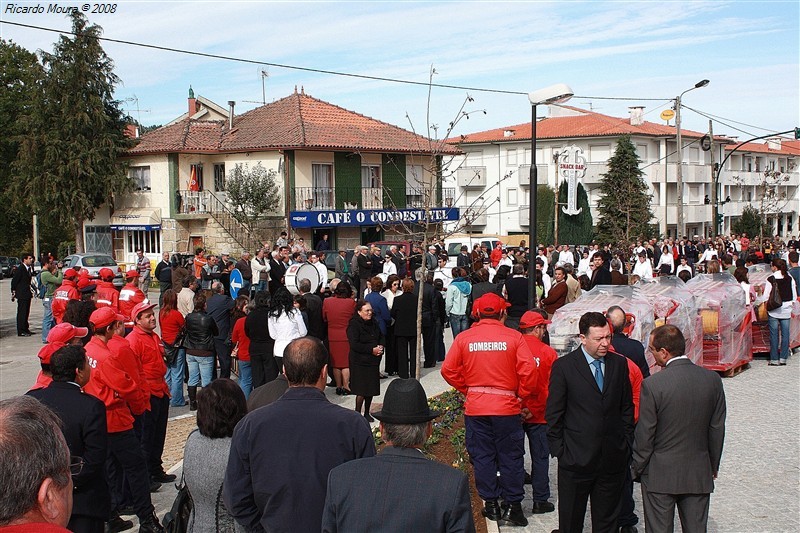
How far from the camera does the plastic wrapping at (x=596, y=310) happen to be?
1121cm

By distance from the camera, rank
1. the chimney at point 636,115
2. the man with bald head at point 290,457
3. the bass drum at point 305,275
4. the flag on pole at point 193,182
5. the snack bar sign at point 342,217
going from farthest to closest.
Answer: the chimney at point 636,115
the flag on pole at point 193,182
the snack bar sign at point 342,217
the bass drum at point 305,275
the man with bald head at point 290,457

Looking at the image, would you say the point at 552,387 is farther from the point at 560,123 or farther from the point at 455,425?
the point at 560,123

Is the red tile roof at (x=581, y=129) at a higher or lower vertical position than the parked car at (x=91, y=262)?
higher

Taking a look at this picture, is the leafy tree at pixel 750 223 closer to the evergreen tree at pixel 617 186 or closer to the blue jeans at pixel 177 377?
the evergreen tree at pixel 617 186

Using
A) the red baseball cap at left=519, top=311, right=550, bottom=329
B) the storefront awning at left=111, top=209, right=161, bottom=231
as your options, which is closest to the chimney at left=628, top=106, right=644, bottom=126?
the storefront awning at left=111, top=209, right=161, bottom=231

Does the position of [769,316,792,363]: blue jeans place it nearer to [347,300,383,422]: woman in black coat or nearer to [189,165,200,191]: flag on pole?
[347,300,383,422]: woman in black coat

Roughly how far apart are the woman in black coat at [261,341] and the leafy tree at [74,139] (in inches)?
1236

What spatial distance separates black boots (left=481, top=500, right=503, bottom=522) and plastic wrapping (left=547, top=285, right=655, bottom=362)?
4.21 m

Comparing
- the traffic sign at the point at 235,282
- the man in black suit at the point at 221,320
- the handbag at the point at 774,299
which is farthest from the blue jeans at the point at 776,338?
the traffic sign at the point at 235,282

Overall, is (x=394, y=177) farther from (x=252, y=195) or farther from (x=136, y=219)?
(x=136, y=219)

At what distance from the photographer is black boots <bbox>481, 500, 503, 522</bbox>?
23.1 feet

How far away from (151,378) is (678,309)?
26.9 feet

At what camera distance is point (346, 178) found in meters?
40.0

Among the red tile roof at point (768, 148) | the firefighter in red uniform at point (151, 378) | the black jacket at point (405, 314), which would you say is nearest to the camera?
the firefighter in red uniform at point (151, 378)
